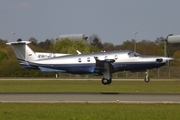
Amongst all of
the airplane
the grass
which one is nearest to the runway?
the grass

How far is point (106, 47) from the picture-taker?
16175cm

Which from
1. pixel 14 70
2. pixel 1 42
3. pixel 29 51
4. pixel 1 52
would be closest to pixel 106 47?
pixel 1 42
